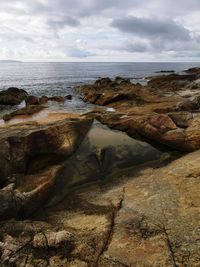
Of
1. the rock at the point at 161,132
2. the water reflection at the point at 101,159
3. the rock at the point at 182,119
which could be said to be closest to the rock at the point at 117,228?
the water reflection at the point at 101,159

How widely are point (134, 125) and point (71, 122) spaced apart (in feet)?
11.1

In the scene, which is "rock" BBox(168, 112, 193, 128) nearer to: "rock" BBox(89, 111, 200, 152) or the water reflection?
"rock" BBox(89, 111, 200, 152)

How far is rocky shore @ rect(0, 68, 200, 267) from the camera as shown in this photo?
6.62m

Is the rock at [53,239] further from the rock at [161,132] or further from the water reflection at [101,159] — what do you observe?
the rock at [161,132]

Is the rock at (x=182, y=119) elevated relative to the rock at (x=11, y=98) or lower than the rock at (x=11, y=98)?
elevated

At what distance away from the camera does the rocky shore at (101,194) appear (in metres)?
6.62

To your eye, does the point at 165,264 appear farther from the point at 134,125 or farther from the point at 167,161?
the point at 134,125

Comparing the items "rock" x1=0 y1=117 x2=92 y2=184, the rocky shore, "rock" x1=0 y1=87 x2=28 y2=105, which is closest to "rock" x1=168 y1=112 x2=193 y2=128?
the rocky shore

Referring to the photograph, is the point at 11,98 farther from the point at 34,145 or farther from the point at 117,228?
the point at 117,228

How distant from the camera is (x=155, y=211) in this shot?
26.6 feet

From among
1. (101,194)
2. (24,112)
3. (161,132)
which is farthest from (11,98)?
(101,194)

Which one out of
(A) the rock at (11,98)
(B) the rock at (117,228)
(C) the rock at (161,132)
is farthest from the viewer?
(A) the rock at (11,98)

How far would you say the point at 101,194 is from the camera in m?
9.60

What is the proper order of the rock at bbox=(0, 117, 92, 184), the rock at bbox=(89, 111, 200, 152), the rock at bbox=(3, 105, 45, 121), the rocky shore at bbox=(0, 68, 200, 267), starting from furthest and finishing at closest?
the rock at bbox=(3, 105, 45, 121)
the rock at bbox=(89, 111, 200, 152)
the rock at bbox=(0, 117, 92, 184)
the rocky shore at bbox=(0, 68, 200, 267)
